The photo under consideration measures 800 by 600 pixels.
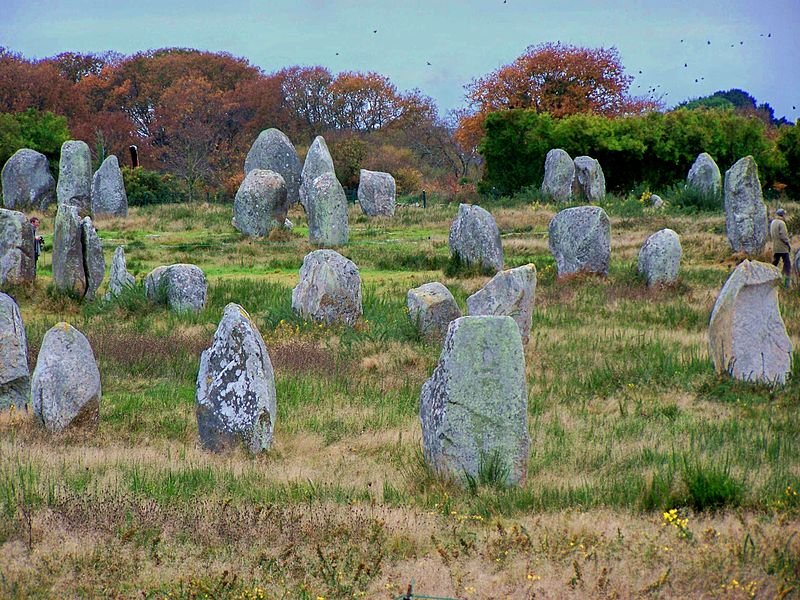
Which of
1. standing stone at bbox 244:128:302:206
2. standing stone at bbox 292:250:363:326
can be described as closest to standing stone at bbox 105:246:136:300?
standing stone at bbox 292:250:363:326

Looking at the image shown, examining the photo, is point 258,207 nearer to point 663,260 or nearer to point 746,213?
point 746,213

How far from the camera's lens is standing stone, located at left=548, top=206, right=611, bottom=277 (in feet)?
64.9

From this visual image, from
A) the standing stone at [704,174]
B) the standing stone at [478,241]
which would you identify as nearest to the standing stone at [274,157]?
the standing stone at [704,174]

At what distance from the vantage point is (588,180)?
35.4 metres

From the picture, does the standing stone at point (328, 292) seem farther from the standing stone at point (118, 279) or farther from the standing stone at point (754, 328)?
the standing stone at point (754, 328)

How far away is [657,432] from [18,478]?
5317mm

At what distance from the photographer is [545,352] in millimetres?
13820

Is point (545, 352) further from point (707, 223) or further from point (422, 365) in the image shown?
point (707, 223)

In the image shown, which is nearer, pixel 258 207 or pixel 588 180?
pixel 258 207

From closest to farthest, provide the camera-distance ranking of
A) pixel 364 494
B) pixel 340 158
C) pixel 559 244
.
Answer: pixel 364 494 → pixel 559 244 → pixel 340 158

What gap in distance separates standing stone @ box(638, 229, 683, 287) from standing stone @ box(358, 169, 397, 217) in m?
15.8

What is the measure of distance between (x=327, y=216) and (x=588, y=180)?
40.8ft

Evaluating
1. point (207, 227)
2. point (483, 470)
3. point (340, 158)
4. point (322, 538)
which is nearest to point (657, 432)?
point (483, 470)

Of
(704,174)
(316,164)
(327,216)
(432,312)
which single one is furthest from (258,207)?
(704,174)
